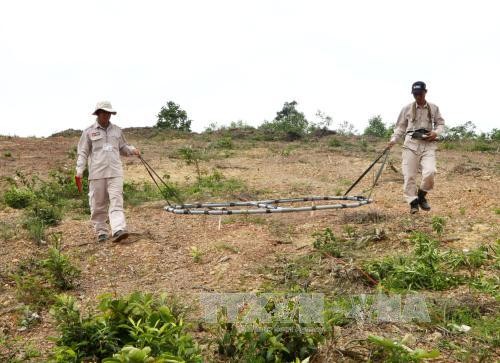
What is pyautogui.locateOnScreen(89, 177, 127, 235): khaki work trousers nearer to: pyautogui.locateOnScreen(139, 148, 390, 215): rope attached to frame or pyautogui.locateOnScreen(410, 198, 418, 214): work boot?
pyautogui.locateOnScreen(139, 148, 390, 215): rope attached to frame

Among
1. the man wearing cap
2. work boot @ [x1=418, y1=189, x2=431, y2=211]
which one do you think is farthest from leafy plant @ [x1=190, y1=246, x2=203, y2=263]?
work boot @ [x1=418, y1=189, x2=431, y2=211]

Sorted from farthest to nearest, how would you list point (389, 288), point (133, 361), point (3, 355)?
point (389, 288) < point (3, 355) < point (133, 361)

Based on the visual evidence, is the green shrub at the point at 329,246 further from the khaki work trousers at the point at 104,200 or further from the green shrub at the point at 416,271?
the khaki work trousers at the point at 104,200

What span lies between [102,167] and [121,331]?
3439 millimetres

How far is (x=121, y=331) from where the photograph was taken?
286 cm

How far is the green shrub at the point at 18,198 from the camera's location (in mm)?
8109

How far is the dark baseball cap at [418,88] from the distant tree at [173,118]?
18.4 metres

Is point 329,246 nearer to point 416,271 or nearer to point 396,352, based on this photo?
point 416,271

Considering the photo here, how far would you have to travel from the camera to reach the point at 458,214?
259 inches

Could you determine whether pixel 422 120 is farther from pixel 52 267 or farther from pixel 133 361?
pixel 133 361

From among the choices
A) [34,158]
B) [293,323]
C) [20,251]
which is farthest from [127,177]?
[293,323]

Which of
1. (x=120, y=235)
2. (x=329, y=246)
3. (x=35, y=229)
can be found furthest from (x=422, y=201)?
(x=35, y=229)

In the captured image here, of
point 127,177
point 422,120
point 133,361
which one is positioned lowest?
point 133,361

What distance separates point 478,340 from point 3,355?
2.69 metres
